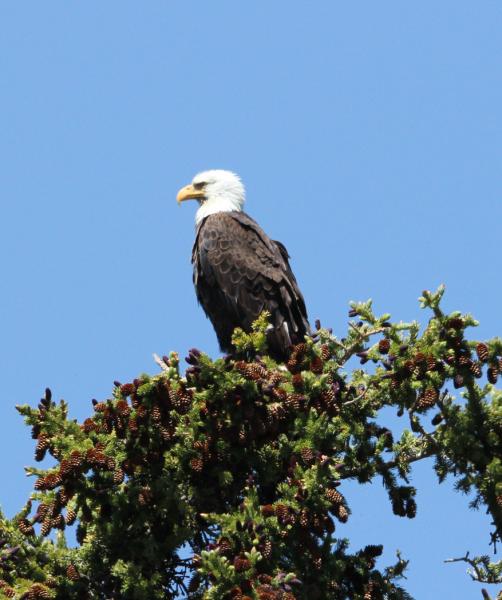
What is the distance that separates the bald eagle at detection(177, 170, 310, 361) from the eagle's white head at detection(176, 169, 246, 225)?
747 millimetres

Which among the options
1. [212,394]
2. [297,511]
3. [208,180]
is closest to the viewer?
[297,511]

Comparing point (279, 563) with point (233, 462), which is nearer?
point (279, 563)

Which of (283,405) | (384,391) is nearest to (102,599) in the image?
(283,405)

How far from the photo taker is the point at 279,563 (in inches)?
237

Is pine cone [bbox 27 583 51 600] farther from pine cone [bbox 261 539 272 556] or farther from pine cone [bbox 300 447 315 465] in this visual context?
pine cone [bbox 300 447 315 465]

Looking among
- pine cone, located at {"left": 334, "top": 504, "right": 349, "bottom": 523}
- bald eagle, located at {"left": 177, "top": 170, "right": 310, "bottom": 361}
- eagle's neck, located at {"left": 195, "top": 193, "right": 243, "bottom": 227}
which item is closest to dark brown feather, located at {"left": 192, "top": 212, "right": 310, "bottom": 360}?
bald eagle, located at {"left": 177, "top": 170, "right": 310, "bottom": 361}

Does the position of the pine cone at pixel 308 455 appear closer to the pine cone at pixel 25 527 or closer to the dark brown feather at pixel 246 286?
the pine cone at pixel 25 527

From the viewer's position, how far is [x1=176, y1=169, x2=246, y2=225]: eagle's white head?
11125 mm

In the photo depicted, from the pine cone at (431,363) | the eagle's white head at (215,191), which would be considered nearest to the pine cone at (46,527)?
the pine cone at (431,363)

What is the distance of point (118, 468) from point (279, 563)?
1020mm

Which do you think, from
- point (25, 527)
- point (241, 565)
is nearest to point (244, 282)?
point (25, 527)

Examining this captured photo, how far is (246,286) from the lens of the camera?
31.9ft

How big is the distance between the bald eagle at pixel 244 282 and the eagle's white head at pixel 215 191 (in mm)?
747

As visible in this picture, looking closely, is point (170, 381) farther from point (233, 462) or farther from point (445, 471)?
point (445, 471)
